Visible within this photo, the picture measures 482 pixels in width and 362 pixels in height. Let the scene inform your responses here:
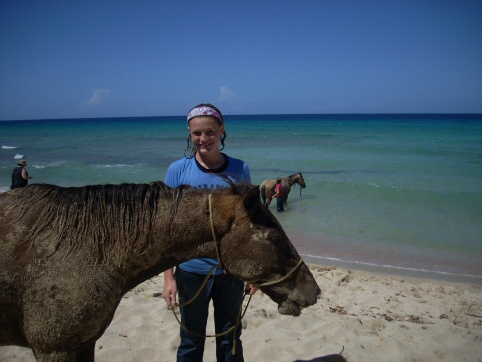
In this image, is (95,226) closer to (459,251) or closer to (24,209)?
(24,209)

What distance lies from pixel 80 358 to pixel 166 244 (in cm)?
92

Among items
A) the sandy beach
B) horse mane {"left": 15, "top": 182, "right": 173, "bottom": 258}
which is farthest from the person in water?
horse mane {"left": 15, "top": 182, "right": 173, "bottom": 258}

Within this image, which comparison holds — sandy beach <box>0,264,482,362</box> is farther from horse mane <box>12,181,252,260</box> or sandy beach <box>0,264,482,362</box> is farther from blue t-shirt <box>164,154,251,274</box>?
horse mane <box>12,181,252,260</box>

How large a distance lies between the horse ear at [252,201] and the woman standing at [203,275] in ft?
1.50

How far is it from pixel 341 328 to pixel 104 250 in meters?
3.47

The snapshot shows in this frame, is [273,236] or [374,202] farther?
[374,202]

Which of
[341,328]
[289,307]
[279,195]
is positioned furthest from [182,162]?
[279,195]

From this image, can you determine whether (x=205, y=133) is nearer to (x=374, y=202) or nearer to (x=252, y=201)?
(x=252, y=201)

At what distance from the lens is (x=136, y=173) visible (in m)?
19.0

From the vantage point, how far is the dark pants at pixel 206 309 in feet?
9.05

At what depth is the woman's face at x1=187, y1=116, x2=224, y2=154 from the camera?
262 cm

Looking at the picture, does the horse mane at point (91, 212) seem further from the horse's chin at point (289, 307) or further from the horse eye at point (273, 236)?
the horse's chin at point (289, 307)

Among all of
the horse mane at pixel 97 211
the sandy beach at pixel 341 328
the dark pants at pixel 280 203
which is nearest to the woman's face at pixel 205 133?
the horse mane at pixel 97 211

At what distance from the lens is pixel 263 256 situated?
2.15 m
